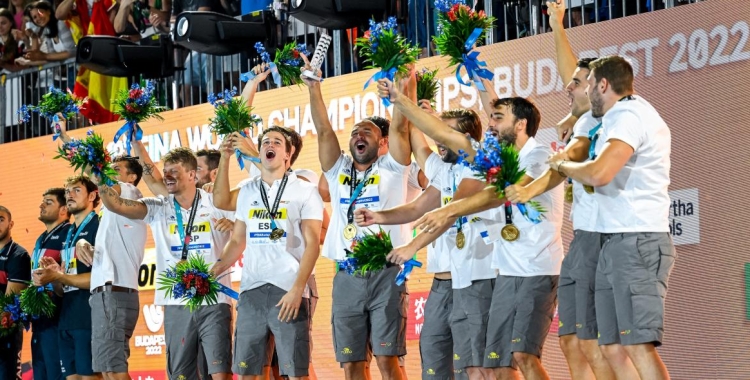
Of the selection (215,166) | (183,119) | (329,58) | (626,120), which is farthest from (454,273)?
(183,119)

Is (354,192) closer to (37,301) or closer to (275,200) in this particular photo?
(275,200)

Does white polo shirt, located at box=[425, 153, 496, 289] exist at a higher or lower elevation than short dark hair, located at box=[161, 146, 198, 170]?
lower

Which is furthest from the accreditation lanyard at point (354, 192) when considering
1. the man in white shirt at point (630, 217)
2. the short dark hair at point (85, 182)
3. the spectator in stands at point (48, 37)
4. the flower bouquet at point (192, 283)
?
the spectator in stands at point (48, 37)

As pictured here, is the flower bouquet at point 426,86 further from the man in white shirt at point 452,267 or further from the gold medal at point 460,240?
the gold medal at point 460,240

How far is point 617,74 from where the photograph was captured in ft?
18.5

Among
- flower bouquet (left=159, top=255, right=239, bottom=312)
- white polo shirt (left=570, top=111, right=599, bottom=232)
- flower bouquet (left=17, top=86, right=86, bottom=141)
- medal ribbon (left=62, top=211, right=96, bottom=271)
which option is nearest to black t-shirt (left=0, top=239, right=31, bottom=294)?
medal ribbon (left=62, top=211, right=96, bottom=271)

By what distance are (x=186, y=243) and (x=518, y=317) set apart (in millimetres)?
2882

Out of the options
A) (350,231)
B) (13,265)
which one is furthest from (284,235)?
(13,265)

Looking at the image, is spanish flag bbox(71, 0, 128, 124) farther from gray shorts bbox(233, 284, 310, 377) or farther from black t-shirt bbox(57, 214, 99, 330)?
gray shorts bbox(233, 284, 310, 377)

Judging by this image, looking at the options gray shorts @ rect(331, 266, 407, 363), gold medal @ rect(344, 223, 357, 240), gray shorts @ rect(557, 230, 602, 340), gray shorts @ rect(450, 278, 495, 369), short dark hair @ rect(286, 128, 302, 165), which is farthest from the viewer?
short dark hair @ rect(286, 128, 302, 165)

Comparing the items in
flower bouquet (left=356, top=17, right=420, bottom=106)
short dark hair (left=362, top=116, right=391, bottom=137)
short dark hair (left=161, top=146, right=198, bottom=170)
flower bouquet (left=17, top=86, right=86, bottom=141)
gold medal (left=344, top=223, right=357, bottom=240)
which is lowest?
gold medal (left=344, top=223, right=357, bottom=240)

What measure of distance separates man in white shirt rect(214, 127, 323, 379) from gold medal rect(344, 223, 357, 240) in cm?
30

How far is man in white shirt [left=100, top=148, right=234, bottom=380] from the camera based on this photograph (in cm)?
778

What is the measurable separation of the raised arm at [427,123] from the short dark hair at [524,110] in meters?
0.31
